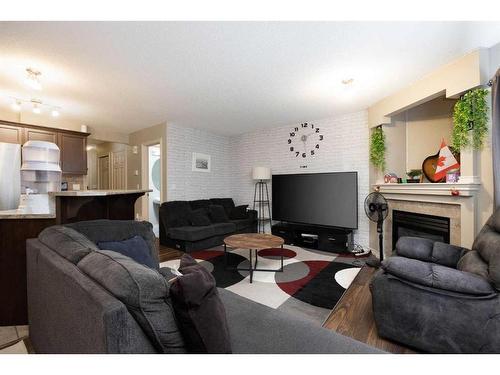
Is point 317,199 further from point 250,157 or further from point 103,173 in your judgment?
point 103,173

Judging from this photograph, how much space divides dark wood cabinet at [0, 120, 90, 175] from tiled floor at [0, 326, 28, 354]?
3.19m

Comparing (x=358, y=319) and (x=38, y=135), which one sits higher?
(x=38, y=135)

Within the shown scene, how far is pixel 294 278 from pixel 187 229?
2.00 m

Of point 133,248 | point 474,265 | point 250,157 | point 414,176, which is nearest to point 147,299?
point 133,248

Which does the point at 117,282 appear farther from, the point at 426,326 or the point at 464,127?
the point at 464,127

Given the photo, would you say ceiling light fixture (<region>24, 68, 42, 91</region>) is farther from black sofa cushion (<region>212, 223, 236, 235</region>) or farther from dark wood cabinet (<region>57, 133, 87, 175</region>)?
black sofa cushion (<region>212, 223, 236, 235</region>)

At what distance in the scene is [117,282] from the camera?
818mm

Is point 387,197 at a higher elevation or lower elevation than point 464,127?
lower

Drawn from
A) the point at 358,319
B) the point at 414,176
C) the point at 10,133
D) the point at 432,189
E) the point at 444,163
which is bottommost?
the point at 358,319

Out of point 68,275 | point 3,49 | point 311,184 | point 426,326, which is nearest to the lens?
point 68,275

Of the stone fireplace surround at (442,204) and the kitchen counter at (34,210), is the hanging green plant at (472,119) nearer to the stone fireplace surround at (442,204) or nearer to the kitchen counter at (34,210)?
the stone fireplace surround at (442,204)

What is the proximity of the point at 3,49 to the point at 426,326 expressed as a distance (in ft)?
13.4

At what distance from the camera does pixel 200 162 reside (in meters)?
5.19
